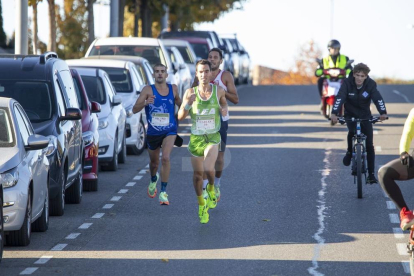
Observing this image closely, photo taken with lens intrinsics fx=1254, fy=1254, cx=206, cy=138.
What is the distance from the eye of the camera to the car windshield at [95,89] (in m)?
20.5

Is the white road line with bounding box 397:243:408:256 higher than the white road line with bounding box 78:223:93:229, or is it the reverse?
the white road line with bounding box 397:243:408:256

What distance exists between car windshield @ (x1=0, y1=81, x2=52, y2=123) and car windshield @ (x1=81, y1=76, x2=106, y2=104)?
533cm

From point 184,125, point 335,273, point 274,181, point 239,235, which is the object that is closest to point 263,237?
point 239,235

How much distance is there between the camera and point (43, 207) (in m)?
12.9

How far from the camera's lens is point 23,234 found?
12.0 meters

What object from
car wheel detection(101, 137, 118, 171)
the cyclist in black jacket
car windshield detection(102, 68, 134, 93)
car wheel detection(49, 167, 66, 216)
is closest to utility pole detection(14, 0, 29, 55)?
car windshield detection(102, 68, 134, 93)

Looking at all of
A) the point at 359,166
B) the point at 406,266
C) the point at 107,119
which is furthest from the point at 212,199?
the point at 107,119

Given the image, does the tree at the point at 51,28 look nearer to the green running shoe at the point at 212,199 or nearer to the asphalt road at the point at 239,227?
the asphalt road at the point at 239,227

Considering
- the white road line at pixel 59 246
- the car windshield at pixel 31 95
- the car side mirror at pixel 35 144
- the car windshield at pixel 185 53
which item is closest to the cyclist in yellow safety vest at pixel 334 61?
the car windshield at pixel 185 53

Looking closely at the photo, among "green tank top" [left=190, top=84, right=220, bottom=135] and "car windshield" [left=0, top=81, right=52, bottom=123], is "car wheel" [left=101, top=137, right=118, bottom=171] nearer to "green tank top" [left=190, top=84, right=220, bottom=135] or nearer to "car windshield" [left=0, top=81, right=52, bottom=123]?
"car windshield" [left=0, top=81, right=52, bottom=123]

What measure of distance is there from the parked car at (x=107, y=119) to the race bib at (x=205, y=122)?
5635 mm

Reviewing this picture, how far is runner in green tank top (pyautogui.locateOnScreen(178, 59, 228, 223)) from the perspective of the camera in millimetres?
13938

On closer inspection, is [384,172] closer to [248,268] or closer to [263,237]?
[248,268]

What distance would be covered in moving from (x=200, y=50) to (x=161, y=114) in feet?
83.5
